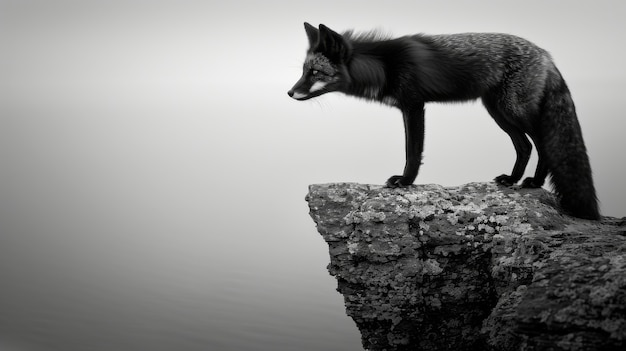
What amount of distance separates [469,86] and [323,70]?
5.41 ft

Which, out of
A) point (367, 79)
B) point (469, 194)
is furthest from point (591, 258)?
point (367, 79)

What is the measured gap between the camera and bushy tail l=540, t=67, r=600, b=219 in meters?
5.96

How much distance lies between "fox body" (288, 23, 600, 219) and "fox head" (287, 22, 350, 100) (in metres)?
0.01

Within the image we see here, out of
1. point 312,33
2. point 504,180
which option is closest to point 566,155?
point 504,180

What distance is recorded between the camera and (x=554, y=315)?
130 inches

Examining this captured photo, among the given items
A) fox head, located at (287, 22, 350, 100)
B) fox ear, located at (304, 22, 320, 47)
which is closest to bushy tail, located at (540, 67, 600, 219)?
fox head, located at (287, 22, 350, 100)

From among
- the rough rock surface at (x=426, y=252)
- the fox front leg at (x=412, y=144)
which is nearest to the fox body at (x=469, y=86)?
the fox front leg at (x=412, y=144)

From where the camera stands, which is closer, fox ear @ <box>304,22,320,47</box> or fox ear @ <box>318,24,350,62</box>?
fox ear @ <box>318,24,350,62</box>

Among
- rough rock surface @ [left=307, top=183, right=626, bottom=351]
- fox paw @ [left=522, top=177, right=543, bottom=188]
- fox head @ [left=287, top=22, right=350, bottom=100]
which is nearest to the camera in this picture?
rough rock surface @ [left=307, top=183, right=626, bottom=351]

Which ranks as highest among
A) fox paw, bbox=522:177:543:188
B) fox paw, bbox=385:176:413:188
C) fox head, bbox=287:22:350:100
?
fox head, bbox=287:22:350:100

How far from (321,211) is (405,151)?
1252 mm

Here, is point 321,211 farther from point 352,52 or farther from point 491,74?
point 491,74

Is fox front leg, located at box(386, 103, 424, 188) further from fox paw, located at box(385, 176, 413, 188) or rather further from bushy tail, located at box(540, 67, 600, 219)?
bushy tail, located at box(540, 67, 600, 219)

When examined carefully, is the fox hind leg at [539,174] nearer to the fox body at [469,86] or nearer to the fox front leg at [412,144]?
the fox body at [469,86]
